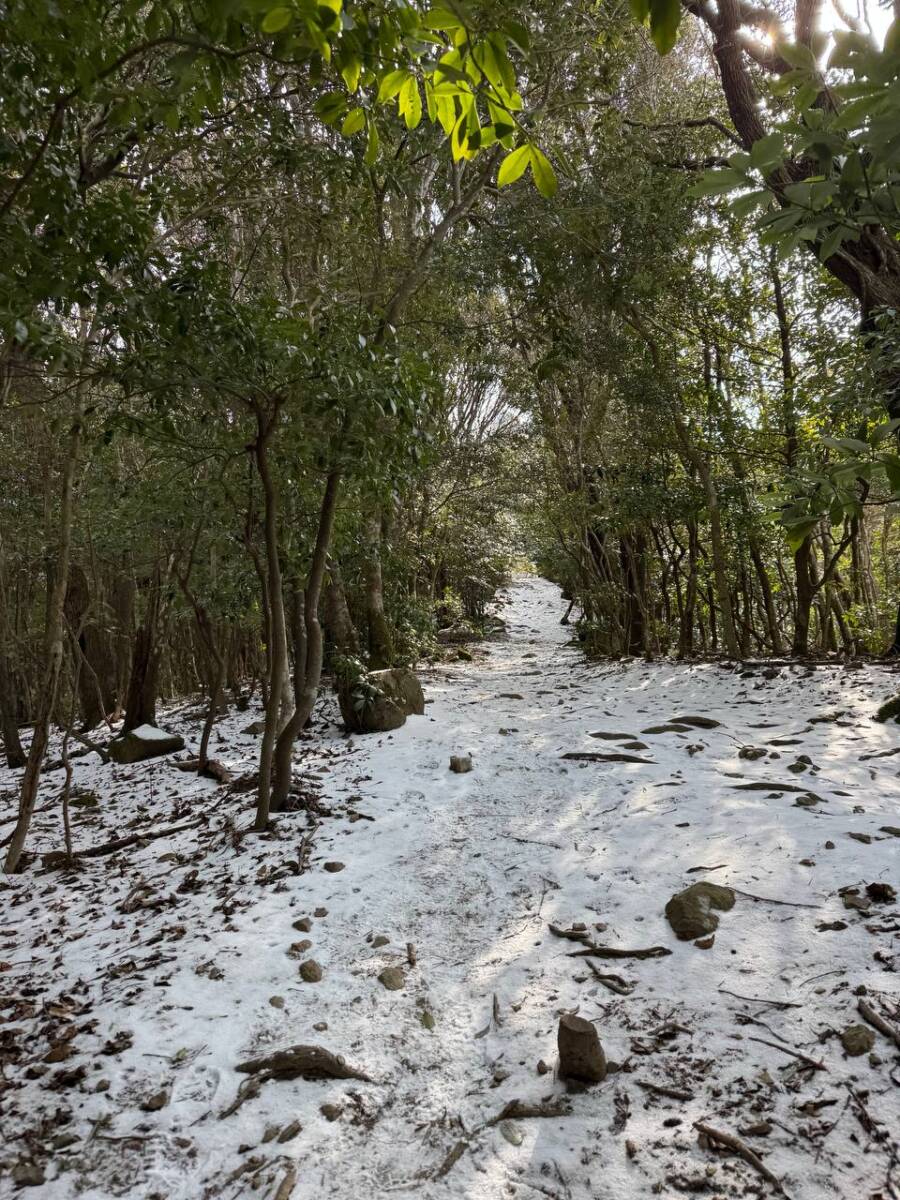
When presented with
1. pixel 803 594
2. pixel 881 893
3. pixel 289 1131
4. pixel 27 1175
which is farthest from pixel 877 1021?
pixel 803 594

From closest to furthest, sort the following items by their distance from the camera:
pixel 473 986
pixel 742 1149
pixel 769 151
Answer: pixel 769 151 → pixel 742 1149 → pixel 473 986

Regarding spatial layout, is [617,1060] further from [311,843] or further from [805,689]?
[805,689]

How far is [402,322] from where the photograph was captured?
25.0 ft

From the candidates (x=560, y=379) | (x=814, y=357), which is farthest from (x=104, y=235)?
(x=560, y=379)

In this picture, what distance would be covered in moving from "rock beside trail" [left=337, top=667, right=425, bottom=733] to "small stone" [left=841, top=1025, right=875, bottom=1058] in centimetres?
521

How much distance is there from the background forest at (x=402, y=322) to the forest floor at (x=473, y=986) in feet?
3.47

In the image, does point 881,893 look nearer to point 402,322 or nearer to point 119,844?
point 119,844

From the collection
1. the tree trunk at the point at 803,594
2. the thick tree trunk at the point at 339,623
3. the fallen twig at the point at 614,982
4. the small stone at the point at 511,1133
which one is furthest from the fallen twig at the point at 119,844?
the tree trunk at the point at 803,594

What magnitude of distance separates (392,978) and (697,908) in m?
1.46

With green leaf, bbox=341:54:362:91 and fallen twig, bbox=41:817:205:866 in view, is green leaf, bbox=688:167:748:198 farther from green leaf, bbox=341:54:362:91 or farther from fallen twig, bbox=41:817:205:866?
fallen twig, bbox=41:817:205:866

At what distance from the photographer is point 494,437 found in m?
12.9

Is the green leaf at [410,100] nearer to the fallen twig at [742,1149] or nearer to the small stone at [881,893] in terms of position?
the fallen twig at [742,1149]

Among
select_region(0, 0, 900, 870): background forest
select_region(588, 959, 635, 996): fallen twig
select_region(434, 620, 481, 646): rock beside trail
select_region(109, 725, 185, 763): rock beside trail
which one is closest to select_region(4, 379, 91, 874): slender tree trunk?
select_region(0, 0, 900, 870): background forest

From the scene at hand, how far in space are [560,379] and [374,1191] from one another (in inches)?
415
